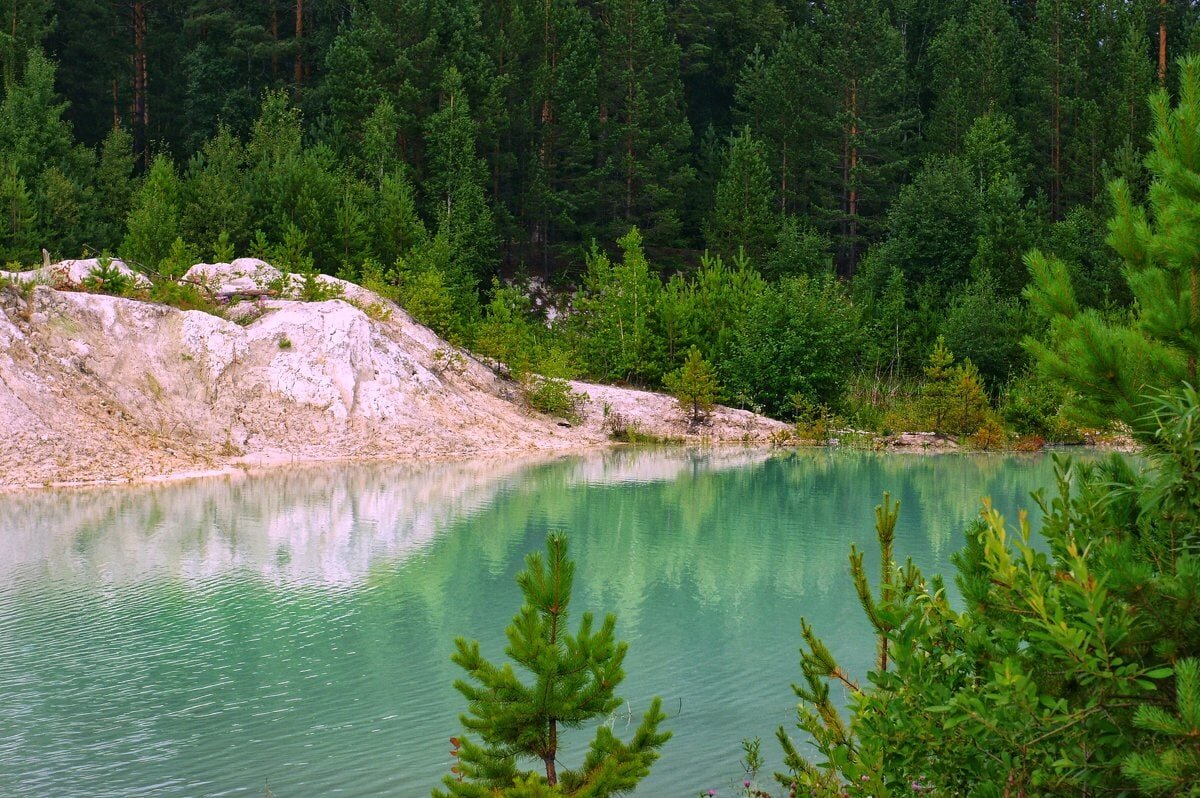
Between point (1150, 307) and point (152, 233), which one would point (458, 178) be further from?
point (1150, 307)

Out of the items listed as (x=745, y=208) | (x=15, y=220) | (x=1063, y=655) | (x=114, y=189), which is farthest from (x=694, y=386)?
(x=1063, y=655)

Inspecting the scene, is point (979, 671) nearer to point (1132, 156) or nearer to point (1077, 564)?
point (1077, 564)

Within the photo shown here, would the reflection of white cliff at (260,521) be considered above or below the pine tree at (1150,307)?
below

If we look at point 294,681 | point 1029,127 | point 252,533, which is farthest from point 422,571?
point 1029,127

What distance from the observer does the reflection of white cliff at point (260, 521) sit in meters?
15.5

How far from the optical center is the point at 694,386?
124 feet

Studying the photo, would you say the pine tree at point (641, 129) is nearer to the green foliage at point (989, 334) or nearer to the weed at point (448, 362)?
the green foliage at point (989, 334)

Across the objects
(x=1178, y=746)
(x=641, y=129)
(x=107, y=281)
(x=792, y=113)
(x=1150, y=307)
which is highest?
(x=792, y=113)

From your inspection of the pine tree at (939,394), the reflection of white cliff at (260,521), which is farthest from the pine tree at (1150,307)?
the pine tree at (939,394)

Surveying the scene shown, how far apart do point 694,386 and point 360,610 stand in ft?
83.7

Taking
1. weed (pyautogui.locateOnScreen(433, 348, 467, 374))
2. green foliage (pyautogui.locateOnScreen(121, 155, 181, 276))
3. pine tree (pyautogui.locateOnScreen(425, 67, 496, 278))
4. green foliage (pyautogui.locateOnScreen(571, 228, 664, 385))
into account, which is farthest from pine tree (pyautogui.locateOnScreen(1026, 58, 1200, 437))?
pine tree (pyautogui.locateOnScreen(425, 67, 496, 278))

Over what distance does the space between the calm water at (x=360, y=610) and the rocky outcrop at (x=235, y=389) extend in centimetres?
292

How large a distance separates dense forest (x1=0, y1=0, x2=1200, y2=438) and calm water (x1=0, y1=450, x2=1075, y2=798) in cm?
1601

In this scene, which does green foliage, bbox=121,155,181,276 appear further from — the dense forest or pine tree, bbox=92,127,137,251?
pine tree, bbox=92,127,137,251
